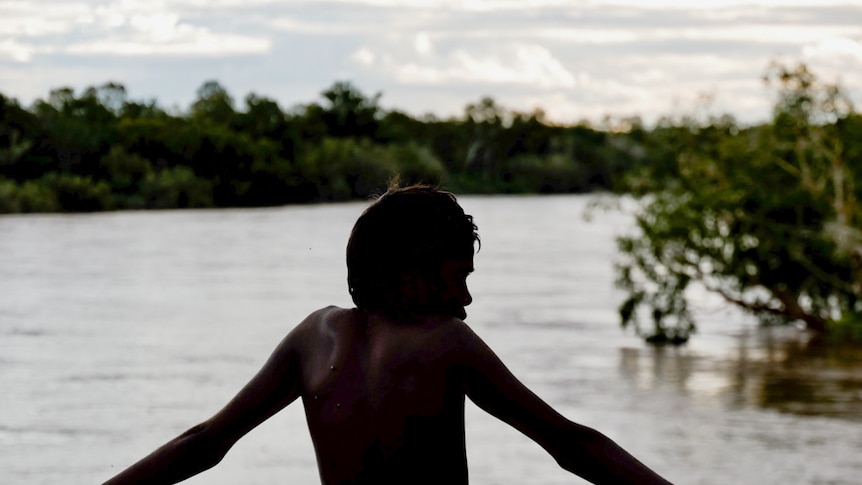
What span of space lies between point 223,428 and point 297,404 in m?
15.1

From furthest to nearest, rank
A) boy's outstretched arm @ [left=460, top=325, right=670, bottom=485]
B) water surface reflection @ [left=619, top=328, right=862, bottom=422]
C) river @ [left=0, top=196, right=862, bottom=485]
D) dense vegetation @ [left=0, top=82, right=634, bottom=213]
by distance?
dense vegetation @ [left=0, top=82, right=634, bottom=213] < water surface reflection @ [left=619, top=328, right=862, bottom=422] < river @ [left=0, top=196, right=862, bottom=485] < boy's outstretched arm @ [left=460, top=325, right=670, bottom=485]

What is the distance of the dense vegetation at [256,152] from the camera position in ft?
258

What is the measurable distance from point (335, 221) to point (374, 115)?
51.6 m

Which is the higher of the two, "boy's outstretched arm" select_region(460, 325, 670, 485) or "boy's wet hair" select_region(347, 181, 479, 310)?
"boy's wet hair" select_region(347, 181, 479, 310)

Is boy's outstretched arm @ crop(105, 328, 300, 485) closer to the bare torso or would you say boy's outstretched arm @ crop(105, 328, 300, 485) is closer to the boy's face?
the bare torso

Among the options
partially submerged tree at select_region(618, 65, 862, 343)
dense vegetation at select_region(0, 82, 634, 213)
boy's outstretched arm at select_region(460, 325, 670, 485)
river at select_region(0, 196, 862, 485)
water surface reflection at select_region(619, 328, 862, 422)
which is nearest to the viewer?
boy's outstretched arm at select_region(460, 325, 670, 485)

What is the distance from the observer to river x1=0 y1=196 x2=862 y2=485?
13.5 m

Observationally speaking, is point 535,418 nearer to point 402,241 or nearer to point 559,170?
point 402,241

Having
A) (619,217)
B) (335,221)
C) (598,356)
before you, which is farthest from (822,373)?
(619,217)

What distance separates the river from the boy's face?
1020cm

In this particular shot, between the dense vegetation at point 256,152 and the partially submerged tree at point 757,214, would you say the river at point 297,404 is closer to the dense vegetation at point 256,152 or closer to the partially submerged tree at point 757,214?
the partially submerged tree at point 757,214

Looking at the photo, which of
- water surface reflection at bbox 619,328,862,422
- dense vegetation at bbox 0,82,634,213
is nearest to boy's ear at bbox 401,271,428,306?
water surface reflection at bbox 619,328,862,422

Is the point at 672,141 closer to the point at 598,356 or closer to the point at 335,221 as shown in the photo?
the point at 598,356

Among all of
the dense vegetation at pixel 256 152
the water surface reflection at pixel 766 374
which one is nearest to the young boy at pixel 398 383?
the water surface reflection at pixel 766 374
